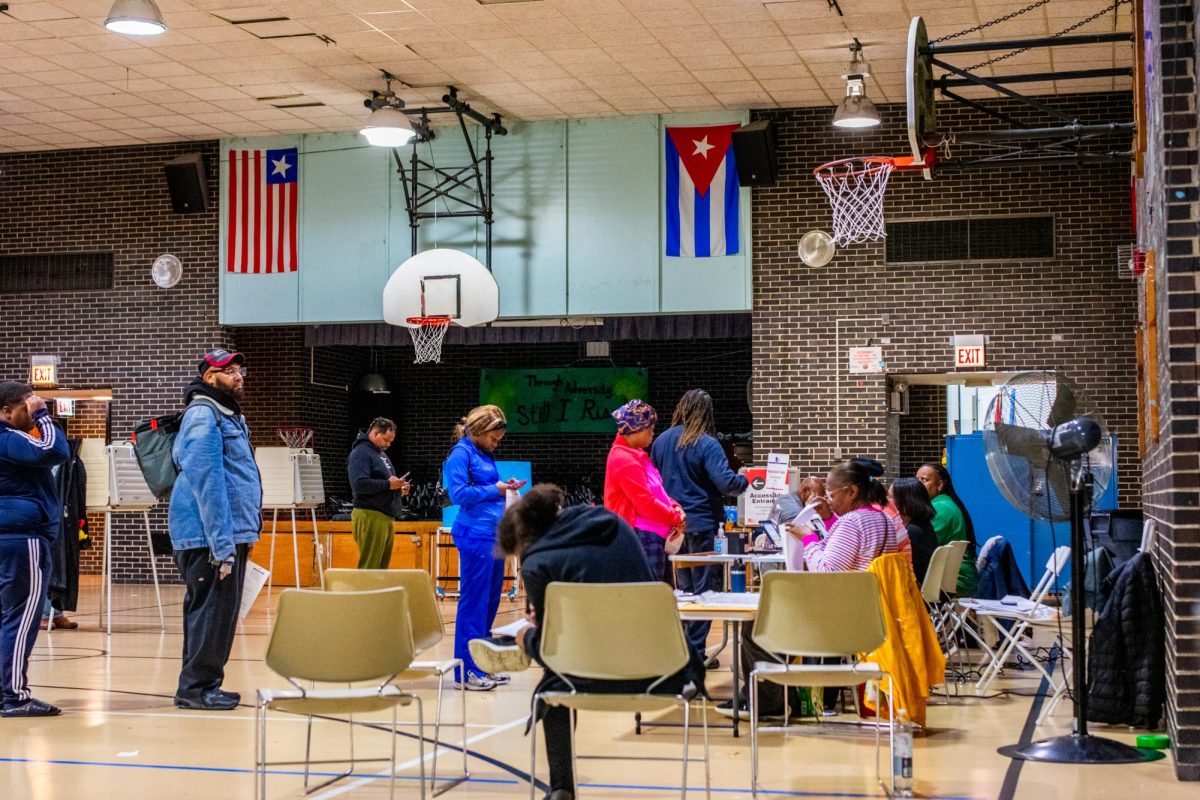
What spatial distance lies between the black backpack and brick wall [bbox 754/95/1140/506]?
294 inches

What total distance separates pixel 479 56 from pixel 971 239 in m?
4.91

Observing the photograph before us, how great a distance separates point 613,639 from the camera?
178 inches

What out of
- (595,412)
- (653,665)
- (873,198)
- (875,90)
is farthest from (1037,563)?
(653,665)

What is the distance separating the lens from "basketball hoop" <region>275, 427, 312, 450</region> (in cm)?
1603

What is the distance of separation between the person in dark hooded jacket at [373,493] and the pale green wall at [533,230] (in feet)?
13.6

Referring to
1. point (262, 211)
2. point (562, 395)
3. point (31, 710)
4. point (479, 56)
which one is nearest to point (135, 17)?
point (479, 56)

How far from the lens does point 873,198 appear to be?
13234 millimetres

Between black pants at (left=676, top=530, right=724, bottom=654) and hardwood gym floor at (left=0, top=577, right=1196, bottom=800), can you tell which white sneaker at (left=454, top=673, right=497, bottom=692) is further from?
black pants at (left=676, top=530, right=724, bottom=654)

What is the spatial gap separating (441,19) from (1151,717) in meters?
7.60

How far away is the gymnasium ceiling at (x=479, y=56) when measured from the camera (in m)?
10.9

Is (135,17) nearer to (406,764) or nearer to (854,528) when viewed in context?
(406,764)

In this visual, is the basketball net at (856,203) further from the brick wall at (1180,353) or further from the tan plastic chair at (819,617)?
the tan plastic chair at (819,617)

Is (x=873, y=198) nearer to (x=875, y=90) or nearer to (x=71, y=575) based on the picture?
(x=875, y=90)

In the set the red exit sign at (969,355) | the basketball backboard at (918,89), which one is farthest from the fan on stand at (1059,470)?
the red exit sign at (969,355)
